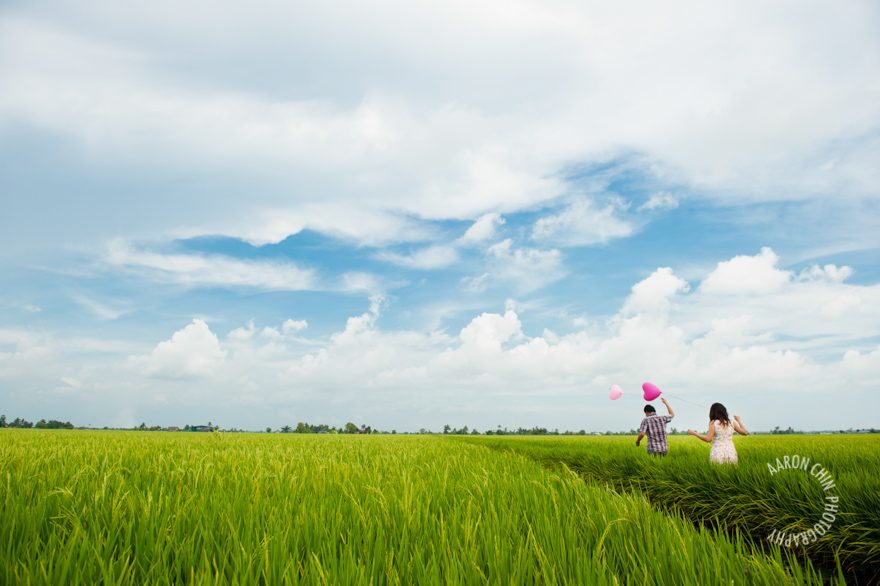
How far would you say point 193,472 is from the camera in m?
4.61

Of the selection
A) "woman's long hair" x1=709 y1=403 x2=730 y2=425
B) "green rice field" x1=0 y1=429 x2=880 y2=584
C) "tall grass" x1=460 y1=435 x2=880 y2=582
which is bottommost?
"tall grass" x1=460 y1=435 x2=880 y2=582

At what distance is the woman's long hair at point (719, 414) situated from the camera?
9.57 metres

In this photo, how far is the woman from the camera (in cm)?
919

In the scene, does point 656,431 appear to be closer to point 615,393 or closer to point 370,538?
point 615,393

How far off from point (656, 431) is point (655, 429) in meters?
0.05

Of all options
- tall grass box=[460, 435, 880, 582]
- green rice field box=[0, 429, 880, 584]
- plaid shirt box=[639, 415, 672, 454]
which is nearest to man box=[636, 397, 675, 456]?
plaid shirt box=[639, 415, 672, 454]

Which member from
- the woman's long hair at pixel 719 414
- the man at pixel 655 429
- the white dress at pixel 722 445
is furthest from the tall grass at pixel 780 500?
the man at pixel 655 429

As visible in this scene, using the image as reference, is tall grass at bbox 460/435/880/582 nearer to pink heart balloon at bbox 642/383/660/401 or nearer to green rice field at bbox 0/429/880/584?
green rice field at bbox 0/429/880/584

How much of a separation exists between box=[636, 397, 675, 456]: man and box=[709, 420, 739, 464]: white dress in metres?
2.45

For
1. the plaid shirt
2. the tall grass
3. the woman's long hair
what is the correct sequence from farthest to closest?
the plaid shirt < the woman's long hair < the tall grass

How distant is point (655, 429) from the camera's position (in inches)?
479

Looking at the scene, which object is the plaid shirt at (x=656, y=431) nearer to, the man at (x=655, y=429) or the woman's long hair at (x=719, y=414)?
the man at (x=655, y=429)

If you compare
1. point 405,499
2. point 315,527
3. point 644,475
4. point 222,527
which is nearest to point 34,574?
point 222,527

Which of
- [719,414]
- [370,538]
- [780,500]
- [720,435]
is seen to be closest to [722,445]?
[720,435]
